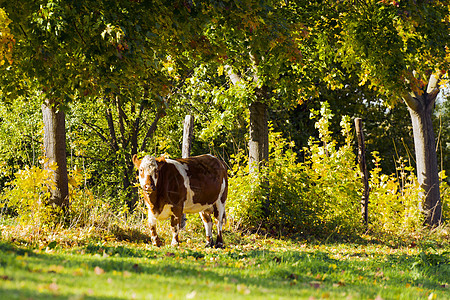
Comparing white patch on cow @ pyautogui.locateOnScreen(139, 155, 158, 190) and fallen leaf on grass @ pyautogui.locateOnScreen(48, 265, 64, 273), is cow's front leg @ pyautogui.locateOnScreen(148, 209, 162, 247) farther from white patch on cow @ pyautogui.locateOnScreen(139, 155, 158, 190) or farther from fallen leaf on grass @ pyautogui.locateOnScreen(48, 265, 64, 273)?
fallen leaf on grass @ pyautogui.locateOnScreen(48, 265, 64, 273)

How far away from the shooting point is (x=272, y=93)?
14.2m

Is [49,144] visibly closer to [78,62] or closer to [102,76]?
[78,62]

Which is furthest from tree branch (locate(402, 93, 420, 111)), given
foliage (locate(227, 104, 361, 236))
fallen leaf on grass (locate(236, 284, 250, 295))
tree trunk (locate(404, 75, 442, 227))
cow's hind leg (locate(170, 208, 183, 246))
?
fallen leaf on grass (locate(236, 284, 250, 295))

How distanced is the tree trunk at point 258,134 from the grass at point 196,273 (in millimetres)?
3526

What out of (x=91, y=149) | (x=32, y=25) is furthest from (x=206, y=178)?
(x=91, y=149)

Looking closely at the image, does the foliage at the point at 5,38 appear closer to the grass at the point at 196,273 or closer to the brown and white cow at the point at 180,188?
the brown and white cow at the point at 180,188

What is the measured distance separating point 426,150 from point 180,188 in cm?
889

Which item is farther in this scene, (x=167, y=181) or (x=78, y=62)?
(x=167, y=181)

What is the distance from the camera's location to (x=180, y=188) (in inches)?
359

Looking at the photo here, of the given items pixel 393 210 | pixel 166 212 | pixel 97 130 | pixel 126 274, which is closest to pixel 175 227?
pixel 166 212

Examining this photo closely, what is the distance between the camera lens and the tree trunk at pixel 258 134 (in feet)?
42.7

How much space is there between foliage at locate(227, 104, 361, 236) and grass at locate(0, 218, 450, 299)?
7.68 feet

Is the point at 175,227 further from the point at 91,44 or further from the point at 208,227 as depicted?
the point at 91,44

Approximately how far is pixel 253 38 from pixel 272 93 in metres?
4.97
